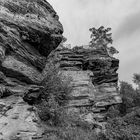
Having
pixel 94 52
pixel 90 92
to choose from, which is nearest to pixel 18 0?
pixel 90 92

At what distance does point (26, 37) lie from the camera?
43.9ft

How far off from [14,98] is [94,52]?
49.1 feet

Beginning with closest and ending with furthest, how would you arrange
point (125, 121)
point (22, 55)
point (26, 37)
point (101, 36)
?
point (22, 55)
point (26, 37)
point (125, 121)
point (101, 36)

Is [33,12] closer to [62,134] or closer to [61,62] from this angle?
[61,62]

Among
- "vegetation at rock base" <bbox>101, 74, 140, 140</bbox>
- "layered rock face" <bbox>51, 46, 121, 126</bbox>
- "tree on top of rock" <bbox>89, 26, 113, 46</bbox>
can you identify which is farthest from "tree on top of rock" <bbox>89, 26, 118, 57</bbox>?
"layered rock face" <bbox>51, 46, 121, 126</bbox>

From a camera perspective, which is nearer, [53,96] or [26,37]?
[26,37]

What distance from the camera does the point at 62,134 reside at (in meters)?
11.3

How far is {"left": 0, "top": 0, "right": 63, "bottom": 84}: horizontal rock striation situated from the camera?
472 inches

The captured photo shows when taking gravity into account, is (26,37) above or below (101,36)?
below

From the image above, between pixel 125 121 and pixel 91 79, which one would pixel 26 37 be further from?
pixel 125 121

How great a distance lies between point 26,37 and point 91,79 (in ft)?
34.4

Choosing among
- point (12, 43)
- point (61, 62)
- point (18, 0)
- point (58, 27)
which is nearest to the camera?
point (12, 43)

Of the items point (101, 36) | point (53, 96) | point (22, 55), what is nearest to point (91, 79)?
point (53, 96)

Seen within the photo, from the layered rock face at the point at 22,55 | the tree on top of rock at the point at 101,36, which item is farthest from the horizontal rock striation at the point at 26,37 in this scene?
the tree on top of rock at the point at 101,36
